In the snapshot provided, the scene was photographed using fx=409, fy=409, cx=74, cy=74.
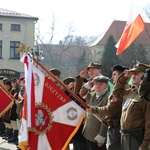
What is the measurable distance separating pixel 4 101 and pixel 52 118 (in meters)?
4.27

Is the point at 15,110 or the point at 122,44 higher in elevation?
the point at 122,44

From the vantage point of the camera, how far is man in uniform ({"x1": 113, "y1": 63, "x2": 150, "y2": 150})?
4.80 m

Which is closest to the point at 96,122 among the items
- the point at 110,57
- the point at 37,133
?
the point at 37,133

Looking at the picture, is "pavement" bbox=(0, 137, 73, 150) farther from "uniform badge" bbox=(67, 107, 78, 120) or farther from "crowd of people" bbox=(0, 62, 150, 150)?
"uniform badge" bbox=(67, 107, 78, 120)

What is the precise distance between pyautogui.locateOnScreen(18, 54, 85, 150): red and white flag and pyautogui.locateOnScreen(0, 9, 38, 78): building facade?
36730 millimetres

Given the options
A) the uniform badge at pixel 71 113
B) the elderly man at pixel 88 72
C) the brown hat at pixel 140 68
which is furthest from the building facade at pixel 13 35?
the brown hat at pixel 140 68

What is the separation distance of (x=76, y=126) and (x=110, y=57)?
4183 centimetres

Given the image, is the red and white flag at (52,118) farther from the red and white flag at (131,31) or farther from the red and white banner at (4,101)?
the red and white banner at (4,101)

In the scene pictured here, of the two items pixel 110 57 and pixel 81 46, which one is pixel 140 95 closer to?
pixel 110 57

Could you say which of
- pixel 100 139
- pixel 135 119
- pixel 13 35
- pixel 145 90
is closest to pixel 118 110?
pixel 100 139

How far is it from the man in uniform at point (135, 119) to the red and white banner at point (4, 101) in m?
5.65

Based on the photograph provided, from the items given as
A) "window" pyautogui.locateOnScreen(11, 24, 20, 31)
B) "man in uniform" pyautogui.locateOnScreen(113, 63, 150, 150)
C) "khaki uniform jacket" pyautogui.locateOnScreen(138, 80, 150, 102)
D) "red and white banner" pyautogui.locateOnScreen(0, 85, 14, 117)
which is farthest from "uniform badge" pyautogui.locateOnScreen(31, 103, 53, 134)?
"window" pyautogui.locateOnScreen(11, 24, 20, 31)

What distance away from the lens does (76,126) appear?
6.38 metres

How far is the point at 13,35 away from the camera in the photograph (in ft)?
144
